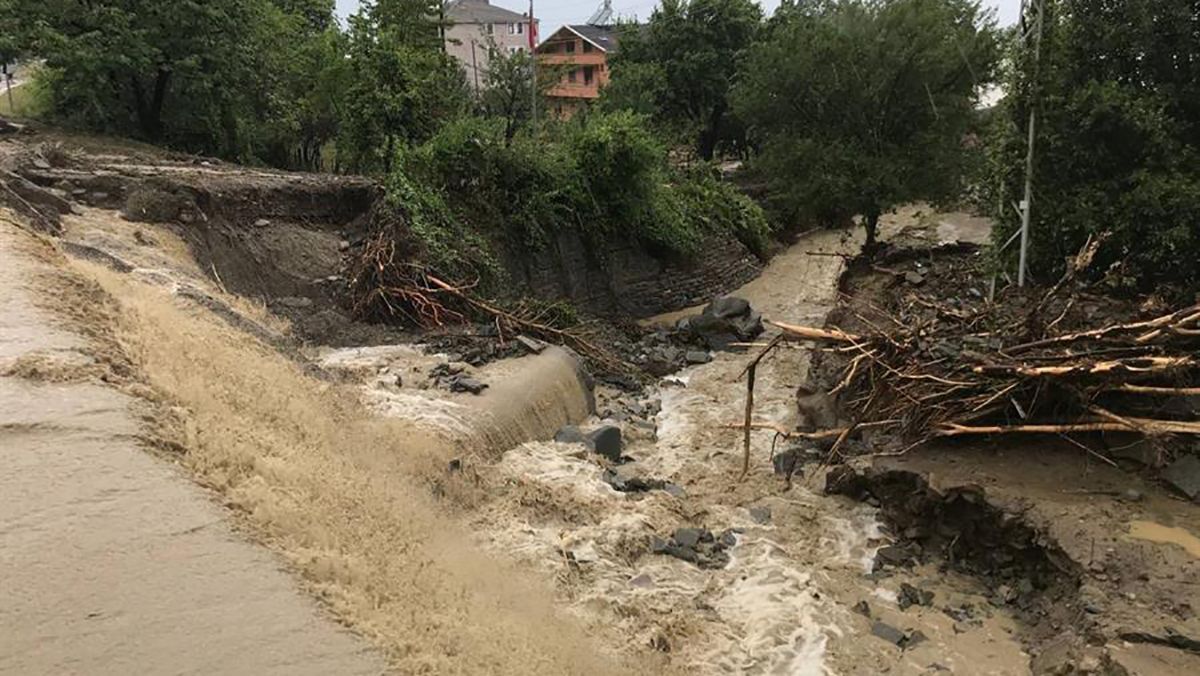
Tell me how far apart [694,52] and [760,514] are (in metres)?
29.3

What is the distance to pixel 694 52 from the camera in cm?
3525

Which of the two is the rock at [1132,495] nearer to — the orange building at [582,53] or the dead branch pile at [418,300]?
the dead branch pile at [418,300]

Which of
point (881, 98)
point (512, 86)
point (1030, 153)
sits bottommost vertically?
point (1030, 153)

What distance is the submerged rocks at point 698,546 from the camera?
899 cm

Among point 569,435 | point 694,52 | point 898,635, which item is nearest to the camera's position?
point 898,635

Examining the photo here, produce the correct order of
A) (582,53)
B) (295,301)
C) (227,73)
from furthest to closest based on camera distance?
(582,53), (227,73), (295,301)

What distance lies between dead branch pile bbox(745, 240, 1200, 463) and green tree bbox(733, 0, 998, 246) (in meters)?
11.3

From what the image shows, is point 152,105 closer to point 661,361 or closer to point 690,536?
point 661,361

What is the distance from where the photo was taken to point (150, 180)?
1385 centimetres

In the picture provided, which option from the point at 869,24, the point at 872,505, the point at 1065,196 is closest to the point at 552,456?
the point at 872,505

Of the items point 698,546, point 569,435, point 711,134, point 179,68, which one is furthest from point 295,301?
point 711,134

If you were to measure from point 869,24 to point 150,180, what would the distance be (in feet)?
60.4

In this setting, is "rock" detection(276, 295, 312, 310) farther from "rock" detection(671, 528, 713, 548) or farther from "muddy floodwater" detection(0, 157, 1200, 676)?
"rock" detection(671, 528, 713, 548)

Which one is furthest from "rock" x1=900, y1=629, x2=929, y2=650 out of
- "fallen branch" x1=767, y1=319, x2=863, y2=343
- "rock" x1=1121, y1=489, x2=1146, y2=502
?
"fallen branch" x1=767, y1=319, x2=863, y2=343
